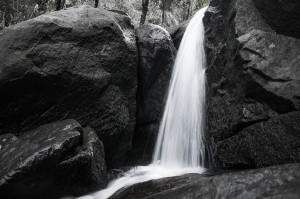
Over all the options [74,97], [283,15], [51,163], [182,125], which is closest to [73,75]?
[74,97]

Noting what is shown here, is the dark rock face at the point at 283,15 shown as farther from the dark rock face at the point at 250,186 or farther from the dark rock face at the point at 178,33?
the dark rock face at the point at 178,33

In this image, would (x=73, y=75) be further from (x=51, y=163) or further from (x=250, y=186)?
(x=250, y=186)

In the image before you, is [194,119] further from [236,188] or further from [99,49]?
[236,188]

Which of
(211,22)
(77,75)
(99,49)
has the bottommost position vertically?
(77,75)

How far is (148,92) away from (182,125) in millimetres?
1573

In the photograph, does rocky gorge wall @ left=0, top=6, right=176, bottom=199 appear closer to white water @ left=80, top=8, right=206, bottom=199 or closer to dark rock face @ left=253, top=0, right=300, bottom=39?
white water @ left=80, top=8, right=206, bottom=199

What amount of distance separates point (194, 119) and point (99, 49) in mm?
3373

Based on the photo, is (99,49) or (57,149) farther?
(99,49)

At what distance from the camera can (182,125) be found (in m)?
8.63

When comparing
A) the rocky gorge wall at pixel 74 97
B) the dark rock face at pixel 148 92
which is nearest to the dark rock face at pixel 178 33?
the rocky gorge wall at pixel 74 97

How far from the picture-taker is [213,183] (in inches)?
160

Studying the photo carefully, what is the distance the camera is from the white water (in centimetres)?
739

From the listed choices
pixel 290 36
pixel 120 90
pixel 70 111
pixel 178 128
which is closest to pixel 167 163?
pixel 178 128

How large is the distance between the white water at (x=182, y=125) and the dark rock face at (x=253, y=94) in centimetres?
73
